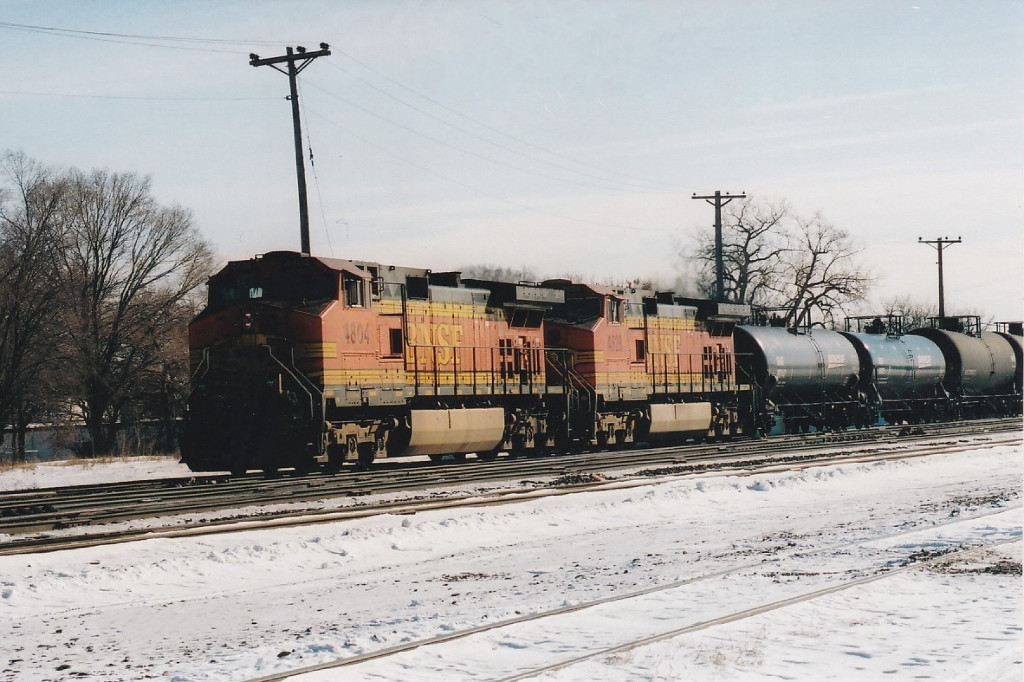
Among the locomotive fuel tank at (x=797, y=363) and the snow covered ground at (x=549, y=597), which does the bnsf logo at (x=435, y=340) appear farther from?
the locomotive fuel tank at (x=797, y=363)

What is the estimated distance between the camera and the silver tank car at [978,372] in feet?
139

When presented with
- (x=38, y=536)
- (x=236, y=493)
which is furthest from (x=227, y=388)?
(x=38, y=536)

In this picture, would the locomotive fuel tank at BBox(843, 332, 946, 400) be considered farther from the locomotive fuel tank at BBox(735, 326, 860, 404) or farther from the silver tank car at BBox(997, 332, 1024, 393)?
the silver tank car at BBox(997, 332, 1024, 393)

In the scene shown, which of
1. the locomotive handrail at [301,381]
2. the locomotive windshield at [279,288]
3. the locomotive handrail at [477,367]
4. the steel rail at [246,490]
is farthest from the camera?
the locomotive handrail at [477,367]

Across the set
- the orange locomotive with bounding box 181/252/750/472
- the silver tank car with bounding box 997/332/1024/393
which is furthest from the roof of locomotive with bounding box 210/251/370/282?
the silver tank car with bounding box 997/332/1024/393

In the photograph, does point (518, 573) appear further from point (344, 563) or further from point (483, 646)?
point (483, 646)

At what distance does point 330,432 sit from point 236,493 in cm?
357

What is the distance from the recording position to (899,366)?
39.6 m

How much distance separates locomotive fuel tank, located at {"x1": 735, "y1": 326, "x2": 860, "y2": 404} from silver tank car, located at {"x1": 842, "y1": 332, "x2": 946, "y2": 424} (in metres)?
0.64

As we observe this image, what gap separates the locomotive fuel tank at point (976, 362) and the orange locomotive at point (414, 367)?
14.5 metres

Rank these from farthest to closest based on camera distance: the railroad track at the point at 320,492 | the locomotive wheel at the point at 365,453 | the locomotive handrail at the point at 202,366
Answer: the locomotive wheel at the point at 365,453
the locomotive handrail at the point at 202,366
the railroad track at the point at 320,492

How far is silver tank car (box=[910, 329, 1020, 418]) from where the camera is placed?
42.5 meters

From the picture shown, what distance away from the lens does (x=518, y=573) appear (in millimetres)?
12125

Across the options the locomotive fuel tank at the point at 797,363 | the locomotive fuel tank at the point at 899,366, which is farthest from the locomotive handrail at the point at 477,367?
the locomotive fuel tank at the point at 899,366
